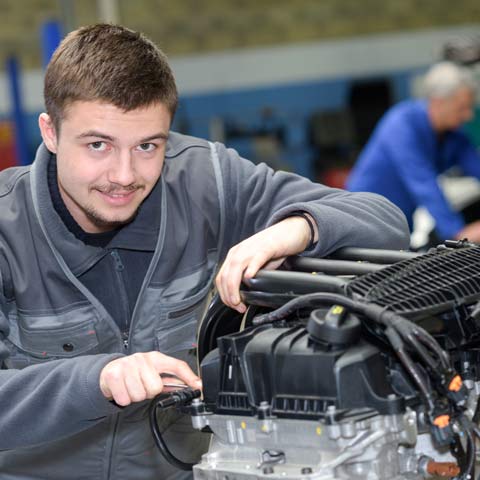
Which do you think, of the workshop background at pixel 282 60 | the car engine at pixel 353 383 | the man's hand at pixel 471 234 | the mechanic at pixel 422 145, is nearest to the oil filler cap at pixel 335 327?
the car engine at pixel 353 383

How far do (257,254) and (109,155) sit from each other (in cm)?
31

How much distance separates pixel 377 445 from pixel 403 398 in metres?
0.06

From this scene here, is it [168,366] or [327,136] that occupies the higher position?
[168,366]

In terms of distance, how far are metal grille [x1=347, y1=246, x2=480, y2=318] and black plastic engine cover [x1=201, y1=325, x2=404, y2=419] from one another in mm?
66

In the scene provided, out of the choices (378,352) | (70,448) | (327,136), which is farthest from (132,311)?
(327,136)

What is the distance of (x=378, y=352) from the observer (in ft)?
3.86

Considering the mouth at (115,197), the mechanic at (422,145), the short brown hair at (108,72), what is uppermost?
the short brown hair at (108,72)

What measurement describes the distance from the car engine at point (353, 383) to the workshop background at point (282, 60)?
7012 millimetres

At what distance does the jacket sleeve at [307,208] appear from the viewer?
1544 millimetres

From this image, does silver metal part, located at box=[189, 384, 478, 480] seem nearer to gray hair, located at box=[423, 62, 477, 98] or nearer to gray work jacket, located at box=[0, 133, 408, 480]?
gray work jacket, located at box=[0, 133, 408, 480]

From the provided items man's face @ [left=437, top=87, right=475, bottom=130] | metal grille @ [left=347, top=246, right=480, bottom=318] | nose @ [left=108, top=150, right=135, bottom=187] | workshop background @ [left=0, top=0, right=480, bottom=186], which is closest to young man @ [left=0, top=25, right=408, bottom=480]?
nose @ [left=108, top=150, right=135, bottom=187]

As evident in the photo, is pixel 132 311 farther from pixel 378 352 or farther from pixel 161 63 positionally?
pixel 378 352

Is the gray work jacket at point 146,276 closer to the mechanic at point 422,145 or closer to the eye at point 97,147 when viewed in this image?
the eye at point 97,147

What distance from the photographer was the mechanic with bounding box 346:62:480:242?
399 cm
